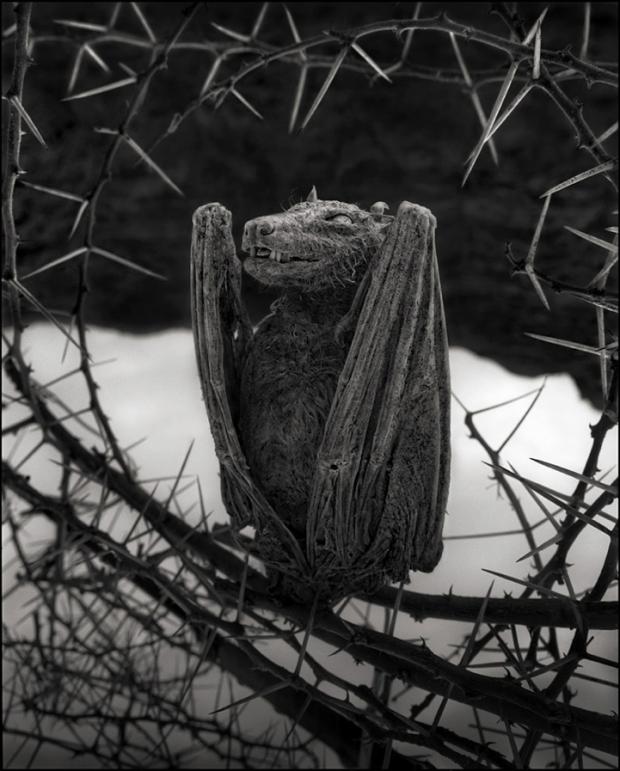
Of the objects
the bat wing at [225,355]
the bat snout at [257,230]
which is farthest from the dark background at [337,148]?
the bat snout at [257,230]

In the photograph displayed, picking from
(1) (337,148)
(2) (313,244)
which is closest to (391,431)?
(2) (313,244)

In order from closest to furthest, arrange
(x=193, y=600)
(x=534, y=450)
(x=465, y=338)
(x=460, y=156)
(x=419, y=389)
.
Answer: (x=419, y=389)
(x=193, y=600)
(x=534, y=450)
(x=460, y=156)
(x=465, y=338)

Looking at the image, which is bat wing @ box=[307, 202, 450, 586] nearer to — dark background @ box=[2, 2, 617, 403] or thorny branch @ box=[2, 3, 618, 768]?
thorny branch @ box=[2, 3, 618, 768]

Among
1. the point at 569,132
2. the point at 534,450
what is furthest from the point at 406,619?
the point at 569,132

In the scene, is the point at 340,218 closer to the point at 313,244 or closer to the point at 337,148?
the point at 313,244

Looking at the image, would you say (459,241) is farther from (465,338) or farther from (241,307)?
(241,307)

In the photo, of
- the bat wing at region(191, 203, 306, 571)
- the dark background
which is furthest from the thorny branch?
the dark background
